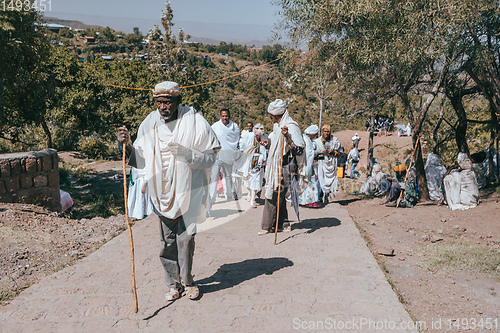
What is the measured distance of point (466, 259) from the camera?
18.8 feet

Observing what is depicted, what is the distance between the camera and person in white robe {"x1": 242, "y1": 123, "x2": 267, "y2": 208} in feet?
29.5

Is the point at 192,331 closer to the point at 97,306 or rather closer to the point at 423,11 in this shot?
the point at 97,306

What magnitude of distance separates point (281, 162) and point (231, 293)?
8.77 feet

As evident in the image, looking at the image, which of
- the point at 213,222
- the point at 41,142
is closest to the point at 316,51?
the point at 213,222

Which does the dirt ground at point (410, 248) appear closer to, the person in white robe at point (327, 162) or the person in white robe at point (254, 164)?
the person in white robe at point (327, 162)

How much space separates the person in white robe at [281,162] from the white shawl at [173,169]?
8.49 ft

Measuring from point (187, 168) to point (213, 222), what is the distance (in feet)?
11.6

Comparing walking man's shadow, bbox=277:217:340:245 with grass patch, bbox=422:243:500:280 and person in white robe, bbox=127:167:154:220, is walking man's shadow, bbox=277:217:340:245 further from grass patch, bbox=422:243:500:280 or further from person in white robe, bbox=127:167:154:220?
person in white robe, bbox=127:167:154:220

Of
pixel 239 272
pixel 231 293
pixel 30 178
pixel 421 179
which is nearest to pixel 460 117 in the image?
pixel 421 179

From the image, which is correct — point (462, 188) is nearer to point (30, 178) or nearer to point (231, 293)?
point (231, 293)

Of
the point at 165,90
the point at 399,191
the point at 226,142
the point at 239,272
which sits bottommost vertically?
the point at 239,272

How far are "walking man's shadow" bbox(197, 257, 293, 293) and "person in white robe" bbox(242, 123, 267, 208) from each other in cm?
345

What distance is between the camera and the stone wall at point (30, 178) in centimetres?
741

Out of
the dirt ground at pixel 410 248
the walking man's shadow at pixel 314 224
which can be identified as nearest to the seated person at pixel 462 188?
the dirt ground at pixel 410 248
